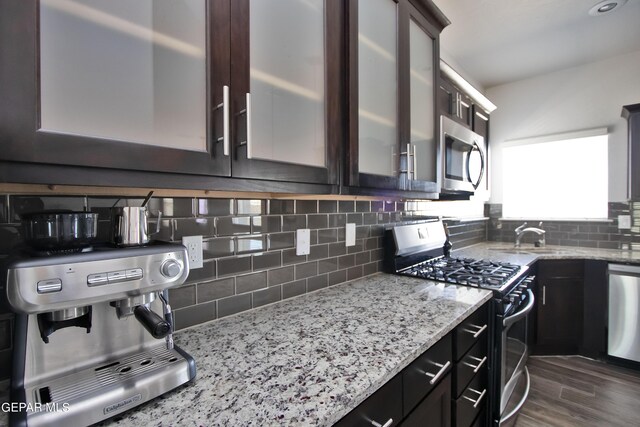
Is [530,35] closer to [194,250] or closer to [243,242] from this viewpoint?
[243,242]

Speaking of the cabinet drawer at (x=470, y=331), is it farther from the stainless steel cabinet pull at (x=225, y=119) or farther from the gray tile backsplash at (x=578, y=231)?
the gray tile backsplash at (x=578, y=231)

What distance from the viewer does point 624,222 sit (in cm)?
278

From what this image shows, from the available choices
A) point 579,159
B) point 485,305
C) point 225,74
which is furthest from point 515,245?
point 225,74

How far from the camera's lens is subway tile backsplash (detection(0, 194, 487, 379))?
2.69 ft

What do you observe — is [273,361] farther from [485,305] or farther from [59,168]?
[485,305]

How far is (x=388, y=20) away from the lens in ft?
4.57

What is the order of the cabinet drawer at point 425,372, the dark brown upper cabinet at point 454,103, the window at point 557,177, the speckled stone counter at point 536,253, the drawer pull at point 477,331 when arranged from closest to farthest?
the cabinet drawer at point 425,372, the drawer pull at point 477,331, the dark brown upper cabinet at point 454,103, the speckled stone counter at point 536,253, the window at point 557,177

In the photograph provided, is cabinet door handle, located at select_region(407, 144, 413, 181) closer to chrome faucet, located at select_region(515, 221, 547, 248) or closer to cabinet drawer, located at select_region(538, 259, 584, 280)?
cabinet drawer, located at select_region(538, 259, 584, 280)

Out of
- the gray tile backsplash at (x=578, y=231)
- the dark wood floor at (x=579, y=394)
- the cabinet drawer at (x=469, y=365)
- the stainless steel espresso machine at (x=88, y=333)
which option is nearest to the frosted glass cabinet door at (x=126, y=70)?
the stainless steel espresso machine at (x=88, y=333)

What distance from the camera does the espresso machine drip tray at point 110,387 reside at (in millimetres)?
537

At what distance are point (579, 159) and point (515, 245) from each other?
41.3 inches

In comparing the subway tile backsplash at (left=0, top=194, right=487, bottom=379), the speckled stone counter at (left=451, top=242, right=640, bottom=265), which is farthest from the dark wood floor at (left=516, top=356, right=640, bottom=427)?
the subway tile backsplash at (left=0, top=194, right=487, bottom=379)

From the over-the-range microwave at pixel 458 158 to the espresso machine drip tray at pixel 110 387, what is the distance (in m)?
1.60

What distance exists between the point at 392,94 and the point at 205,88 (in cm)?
95
